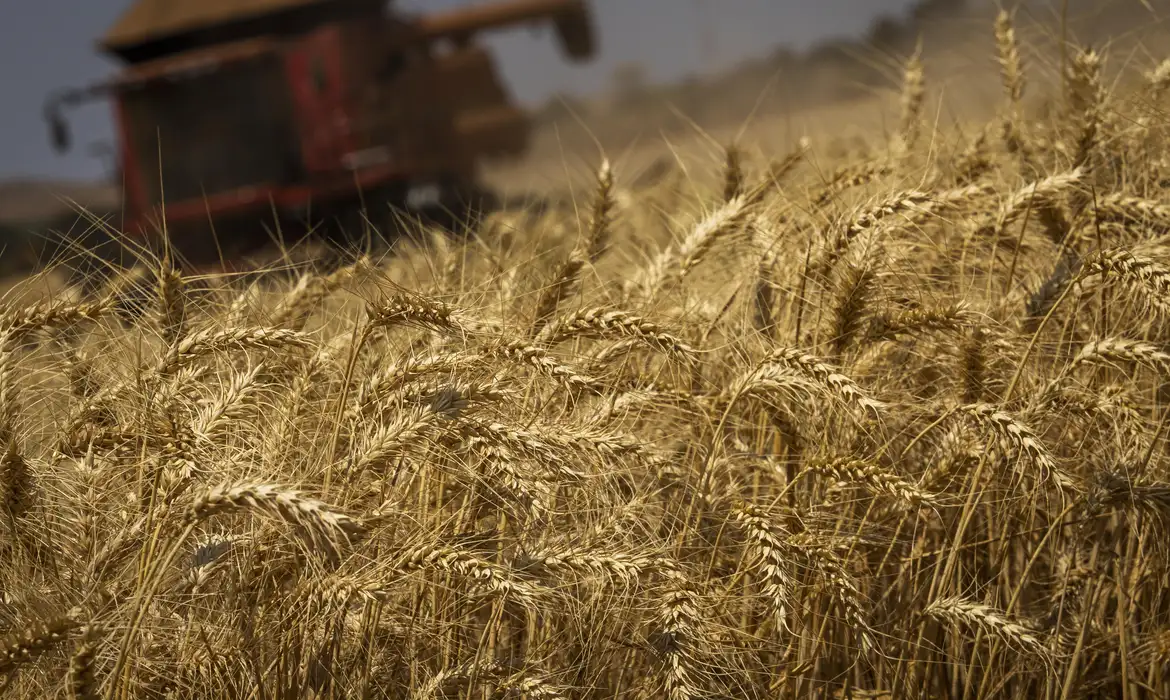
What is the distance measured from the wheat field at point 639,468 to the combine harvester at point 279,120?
7127mm

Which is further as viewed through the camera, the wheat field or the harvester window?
the harvester window

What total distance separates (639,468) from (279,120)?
29.8ft

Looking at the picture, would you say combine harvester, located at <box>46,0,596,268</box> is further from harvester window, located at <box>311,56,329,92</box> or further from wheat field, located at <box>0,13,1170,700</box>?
wheat field, located at <box>0,13,1170,700</box>

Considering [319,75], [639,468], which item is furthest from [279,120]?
[639,468]

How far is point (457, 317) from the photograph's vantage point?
1.67 m

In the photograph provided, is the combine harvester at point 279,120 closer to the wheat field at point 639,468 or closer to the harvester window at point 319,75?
the harvester window at point 319,75

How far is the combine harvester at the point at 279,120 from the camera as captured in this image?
9.78 meters

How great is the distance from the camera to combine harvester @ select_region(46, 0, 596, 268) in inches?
385

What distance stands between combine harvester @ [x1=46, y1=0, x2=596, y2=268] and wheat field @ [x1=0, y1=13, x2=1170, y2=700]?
7.13 metres

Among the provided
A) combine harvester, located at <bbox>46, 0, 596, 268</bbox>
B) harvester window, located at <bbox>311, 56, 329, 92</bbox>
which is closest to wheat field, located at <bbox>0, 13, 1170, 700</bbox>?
combine harvester, located at <bbox>46, 0, 596, 268</bbox>

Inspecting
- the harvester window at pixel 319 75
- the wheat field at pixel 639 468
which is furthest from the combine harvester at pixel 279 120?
the wheat field at pixel 639 468

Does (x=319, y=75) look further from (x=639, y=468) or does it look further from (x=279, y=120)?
(x=639, y=468)

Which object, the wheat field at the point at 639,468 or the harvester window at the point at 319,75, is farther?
the harvester window at the point at 319,75

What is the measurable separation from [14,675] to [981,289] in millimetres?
2017
